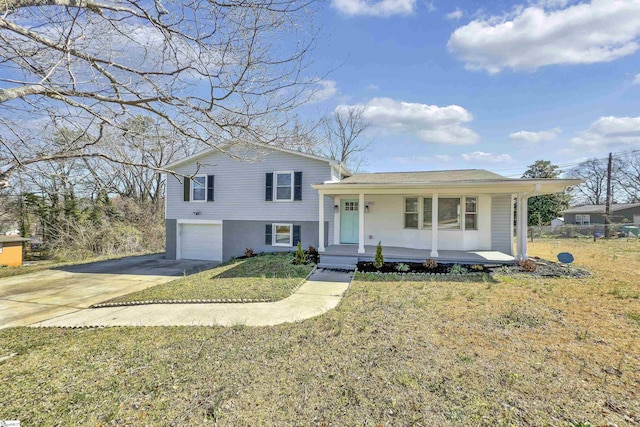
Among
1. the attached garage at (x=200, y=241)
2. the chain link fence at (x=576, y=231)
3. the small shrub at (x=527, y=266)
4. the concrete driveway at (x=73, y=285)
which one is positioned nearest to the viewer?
the concrete driveway at (x=73, y=285)

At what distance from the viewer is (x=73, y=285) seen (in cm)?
880

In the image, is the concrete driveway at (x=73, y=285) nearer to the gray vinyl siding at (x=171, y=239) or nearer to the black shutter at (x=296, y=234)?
the gray vinyl siding at (x=171, y=239)

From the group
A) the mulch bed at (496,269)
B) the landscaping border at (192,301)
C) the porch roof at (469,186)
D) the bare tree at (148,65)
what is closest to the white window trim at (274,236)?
the porch roof at (469,186)

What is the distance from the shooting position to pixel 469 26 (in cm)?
845

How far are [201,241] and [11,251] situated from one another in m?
10.5

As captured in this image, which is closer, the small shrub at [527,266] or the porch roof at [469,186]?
the small shrub at [527,266]

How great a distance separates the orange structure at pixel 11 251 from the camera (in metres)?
14.8

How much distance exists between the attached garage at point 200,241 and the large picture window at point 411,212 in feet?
27.4

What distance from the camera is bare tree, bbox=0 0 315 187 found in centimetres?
351

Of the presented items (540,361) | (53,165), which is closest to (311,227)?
(53,165)

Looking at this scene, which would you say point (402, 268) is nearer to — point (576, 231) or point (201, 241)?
point (201, 241)

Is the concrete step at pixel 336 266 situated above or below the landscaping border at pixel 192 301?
above

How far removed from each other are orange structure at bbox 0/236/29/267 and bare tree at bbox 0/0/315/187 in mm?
15713

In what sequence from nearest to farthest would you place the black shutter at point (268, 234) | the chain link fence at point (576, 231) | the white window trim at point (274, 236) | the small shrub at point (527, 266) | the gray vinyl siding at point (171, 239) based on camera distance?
the small shrub at point (527, 266), the white window trim at point (274, 236), the black shutter at point (268, 234), the gray vinyl siding at point (171, 239), the chain link fence at point (576, 231)
